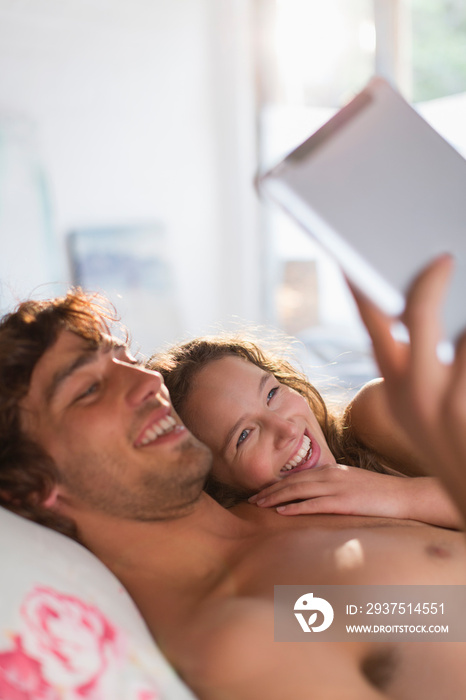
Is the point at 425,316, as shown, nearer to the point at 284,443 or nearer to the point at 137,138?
the point at 284,443

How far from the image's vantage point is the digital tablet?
2.09 feet

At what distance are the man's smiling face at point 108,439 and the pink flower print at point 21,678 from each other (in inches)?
12.4

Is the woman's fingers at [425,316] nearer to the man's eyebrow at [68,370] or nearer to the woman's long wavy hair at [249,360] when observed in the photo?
the man's eyebrow at [68,370]

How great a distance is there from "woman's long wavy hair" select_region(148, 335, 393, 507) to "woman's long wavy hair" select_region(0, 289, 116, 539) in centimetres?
27

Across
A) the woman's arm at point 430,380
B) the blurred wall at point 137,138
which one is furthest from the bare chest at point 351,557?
the blurred wall at point 137,138

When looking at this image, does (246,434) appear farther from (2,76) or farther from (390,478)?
(2,76)

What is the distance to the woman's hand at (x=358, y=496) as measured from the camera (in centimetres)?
120

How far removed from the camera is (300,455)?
133 centimetres

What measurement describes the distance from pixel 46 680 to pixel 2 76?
303 centimetres

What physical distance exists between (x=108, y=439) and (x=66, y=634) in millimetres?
313

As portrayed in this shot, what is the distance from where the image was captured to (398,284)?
63cm

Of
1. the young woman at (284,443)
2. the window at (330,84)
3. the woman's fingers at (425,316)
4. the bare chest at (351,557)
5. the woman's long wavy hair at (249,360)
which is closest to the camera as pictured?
the woman's fingers at (425,316)

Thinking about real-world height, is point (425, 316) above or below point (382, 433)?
above

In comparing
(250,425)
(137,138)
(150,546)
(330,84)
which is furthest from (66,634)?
(330,84)
